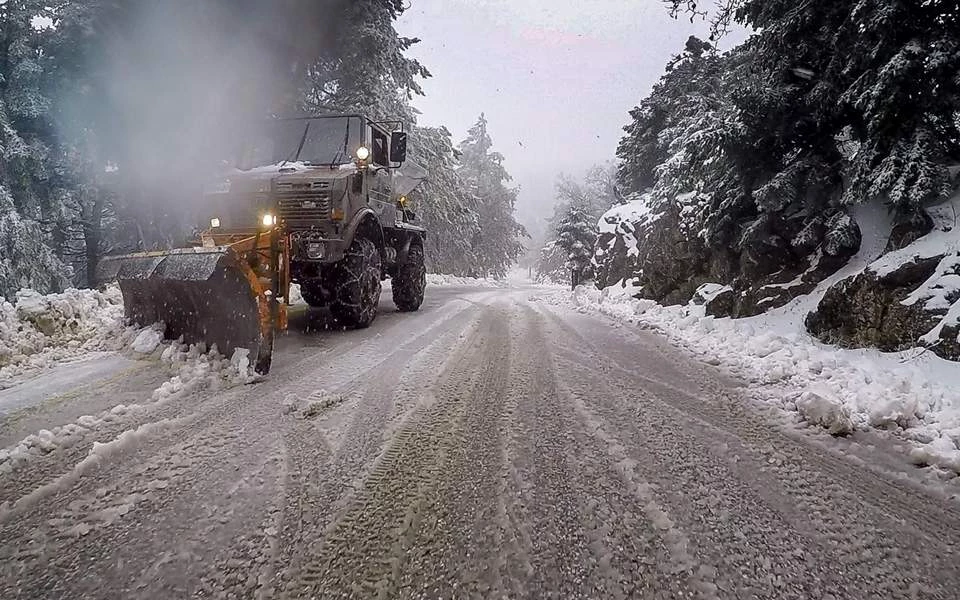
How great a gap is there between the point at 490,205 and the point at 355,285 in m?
29.7

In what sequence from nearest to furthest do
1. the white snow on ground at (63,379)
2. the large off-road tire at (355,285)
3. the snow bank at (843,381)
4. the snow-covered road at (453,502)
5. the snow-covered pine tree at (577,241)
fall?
the snow-covered road at (453,502) < the snow bank at (843,381) < the white snow on ground at (63,379) < the large off-road tire at (355,285) < the snow-covered pine tree at (577,241)

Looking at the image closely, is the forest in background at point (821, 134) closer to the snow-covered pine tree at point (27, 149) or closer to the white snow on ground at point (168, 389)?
the white snow on ground at point (168, 389)

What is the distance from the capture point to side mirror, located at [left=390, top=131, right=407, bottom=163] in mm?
6461

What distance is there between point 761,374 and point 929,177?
2.16 m

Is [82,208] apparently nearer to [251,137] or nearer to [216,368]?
[251,137]

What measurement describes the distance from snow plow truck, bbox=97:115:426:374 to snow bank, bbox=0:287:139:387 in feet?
1.14

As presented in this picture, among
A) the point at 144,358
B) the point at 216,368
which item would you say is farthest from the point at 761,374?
the point at 144,358

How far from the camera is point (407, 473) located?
6.64 ft

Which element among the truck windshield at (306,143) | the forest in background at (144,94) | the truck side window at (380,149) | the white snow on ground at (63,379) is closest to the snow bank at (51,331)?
the white snow on ground at (63,379)

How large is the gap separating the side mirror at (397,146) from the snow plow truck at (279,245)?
0.01 m

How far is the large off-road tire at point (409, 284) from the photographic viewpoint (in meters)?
8.15

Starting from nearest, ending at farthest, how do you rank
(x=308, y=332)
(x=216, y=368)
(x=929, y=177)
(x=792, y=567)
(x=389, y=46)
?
1. (x=792, y=567)
2. (x=216, y=368)
3. (x=929, y=177)
4. (x=308, y=332)
5. (x=389, y=46)

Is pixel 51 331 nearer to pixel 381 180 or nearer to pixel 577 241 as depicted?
pixel 381 180

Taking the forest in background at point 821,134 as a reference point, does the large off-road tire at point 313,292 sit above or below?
below
